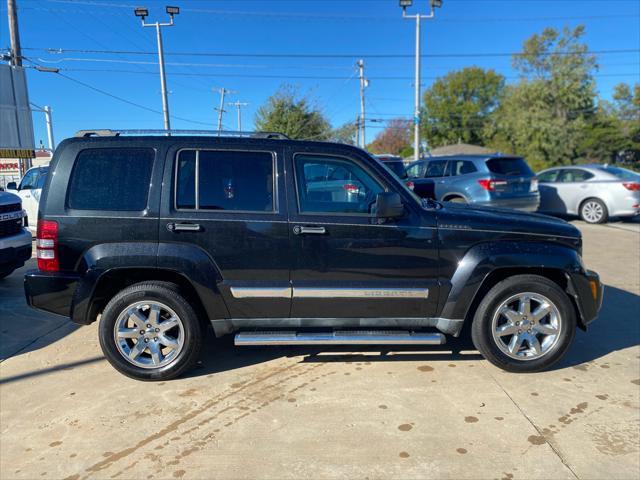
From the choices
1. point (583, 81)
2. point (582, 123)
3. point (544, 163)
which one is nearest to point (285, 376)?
point (544, 163)

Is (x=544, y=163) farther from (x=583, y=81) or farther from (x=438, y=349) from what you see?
(x=438, y=349)

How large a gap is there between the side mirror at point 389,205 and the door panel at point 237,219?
75cm

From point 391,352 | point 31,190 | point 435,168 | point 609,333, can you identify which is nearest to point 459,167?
point 435,168

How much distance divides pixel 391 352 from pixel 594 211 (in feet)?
33.8

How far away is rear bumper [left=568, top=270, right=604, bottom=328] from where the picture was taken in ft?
12.0

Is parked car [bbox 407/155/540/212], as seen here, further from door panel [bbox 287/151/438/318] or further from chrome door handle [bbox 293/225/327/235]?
chrome door handle [bbox 293/225/327/235]

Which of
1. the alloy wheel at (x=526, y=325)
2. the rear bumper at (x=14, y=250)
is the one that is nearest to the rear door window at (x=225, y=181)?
the alloy wheel at (x=526, y=325)

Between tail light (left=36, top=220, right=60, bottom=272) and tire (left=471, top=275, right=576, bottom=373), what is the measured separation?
345cm

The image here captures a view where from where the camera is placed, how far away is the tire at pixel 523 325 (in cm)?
361

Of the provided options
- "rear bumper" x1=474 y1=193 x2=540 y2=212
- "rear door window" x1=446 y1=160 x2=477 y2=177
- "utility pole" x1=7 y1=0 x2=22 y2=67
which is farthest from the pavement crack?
"utility pole" x1=7 y1=0 x2=22 y2=67

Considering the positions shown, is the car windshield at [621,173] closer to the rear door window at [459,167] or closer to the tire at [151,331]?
the rear door window at [459,167]

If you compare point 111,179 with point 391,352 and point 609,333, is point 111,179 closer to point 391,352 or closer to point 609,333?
point 391,352

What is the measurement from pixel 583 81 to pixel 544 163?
31.1 feet

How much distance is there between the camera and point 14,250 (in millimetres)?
5848
